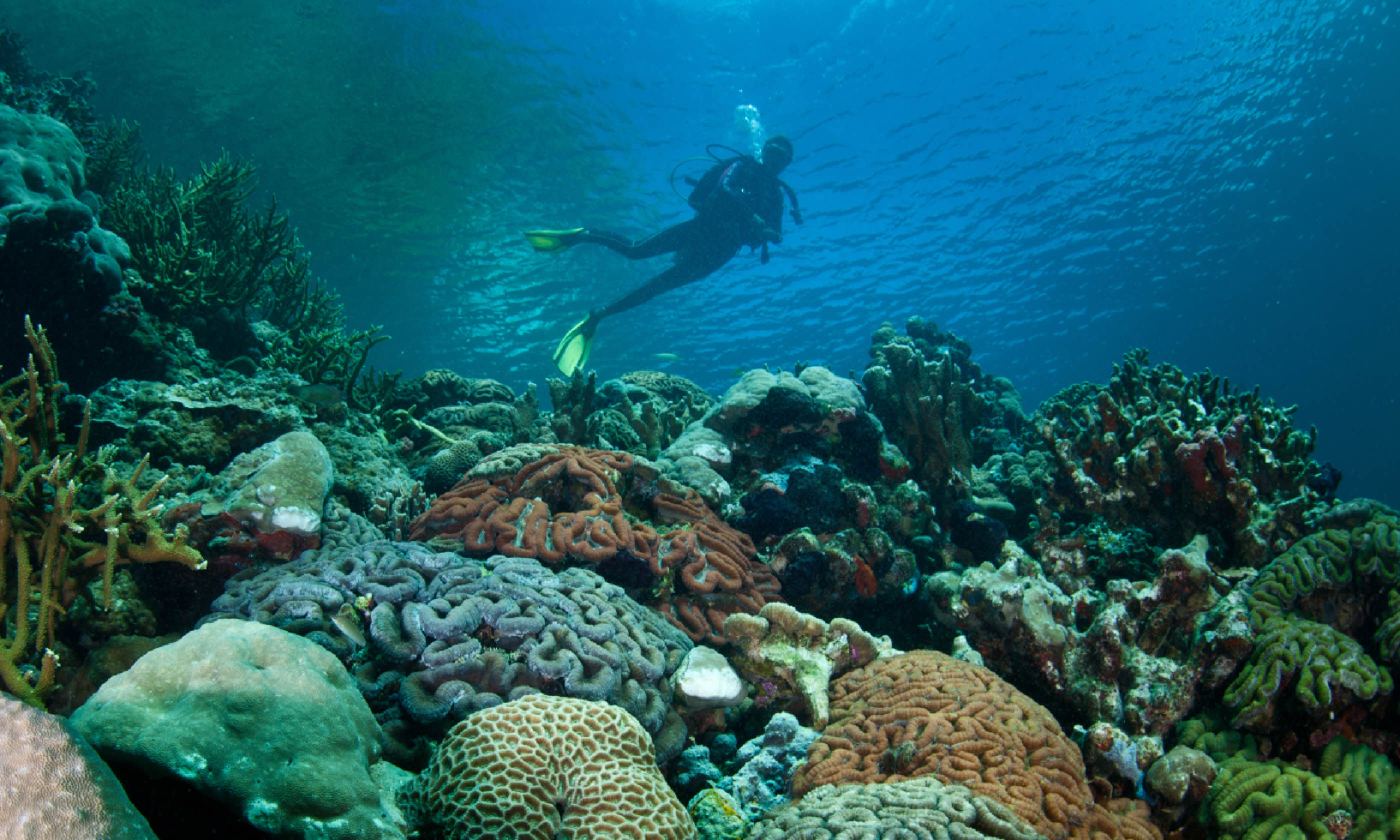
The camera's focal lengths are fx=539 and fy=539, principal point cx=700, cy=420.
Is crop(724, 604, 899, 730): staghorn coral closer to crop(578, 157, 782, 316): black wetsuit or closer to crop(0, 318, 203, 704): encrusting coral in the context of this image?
crop(0, 318, 203, 704): encrusting coral

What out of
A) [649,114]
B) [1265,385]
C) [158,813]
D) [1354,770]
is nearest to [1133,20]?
[649,114]

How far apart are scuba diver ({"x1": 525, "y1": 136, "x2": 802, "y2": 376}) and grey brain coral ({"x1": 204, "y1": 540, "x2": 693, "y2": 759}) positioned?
992cm

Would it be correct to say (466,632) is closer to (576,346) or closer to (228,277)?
(228,277)

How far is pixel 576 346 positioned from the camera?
14.0 m

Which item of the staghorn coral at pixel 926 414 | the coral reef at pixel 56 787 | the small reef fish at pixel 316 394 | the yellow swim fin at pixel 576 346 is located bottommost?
the coral reef at pixel 56 787

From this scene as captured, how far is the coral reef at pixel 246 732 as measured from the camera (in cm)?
173

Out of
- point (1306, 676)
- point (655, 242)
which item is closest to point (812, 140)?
point (655, 242)

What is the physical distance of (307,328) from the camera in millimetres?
9680

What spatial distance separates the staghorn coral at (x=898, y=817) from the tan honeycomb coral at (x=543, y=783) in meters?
0.51

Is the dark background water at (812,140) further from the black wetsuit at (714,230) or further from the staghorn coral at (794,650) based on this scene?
the staghorn coral at (794,650)

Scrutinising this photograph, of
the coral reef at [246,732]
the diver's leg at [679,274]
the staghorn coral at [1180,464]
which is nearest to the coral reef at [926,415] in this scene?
the staghorn coral at [1180,464]

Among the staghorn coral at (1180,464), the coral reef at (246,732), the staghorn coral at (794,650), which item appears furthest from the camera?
the staghorn coral at (1180,464)

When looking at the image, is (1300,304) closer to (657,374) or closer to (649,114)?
(649,114)

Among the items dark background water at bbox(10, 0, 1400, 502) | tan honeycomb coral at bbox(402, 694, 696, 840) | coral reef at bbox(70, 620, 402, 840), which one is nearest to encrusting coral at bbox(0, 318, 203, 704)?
coral reef at bbox(70, 620, 402, 840)
